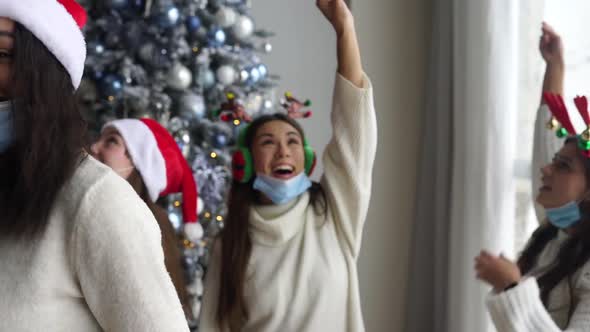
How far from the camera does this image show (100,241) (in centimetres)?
90

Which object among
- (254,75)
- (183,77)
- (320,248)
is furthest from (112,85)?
(320,248)

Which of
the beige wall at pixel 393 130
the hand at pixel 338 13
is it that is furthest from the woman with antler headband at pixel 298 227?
the beige wall at pixel 393 130

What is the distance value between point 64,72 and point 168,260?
1.23 metres

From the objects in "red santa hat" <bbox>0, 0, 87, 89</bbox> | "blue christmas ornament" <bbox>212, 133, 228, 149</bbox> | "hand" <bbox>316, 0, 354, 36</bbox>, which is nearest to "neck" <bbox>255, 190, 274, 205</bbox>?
"hand" <bbox>316, 0, 354, 36</bbox>

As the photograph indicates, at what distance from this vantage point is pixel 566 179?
6.40 feet

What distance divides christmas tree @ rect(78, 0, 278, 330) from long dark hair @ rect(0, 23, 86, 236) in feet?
6.75

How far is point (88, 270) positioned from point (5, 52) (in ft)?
0.94

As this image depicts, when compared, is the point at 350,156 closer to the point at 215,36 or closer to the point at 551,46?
the point at 551,46

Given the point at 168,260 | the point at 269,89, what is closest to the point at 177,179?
the point at 168,260

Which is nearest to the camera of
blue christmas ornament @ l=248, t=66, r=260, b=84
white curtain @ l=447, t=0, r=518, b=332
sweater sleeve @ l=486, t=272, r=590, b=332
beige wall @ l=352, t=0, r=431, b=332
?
sweater sleeve @ l=486, t=272, r=590, b=332

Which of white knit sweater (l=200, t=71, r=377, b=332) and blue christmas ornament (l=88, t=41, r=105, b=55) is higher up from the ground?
blue christmas ornament (l=88, t=41, r=105, b=55)

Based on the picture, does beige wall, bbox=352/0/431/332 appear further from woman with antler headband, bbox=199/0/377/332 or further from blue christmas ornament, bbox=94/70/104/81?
woman with antler headband, bbox=199/0/377/332

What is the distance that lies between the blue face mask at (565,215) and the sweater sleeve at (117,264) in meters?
1.30

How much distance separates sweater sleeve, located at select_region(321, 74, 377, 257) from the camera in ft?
7.02
